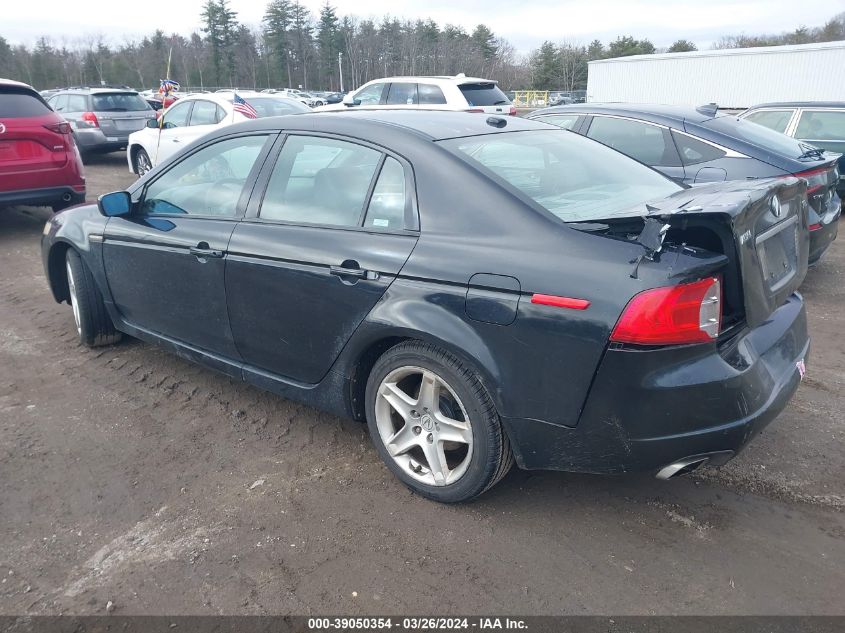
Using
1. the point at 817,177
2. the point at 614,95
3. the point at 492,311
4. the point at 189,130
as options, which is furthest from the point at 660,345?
the point at 614,95

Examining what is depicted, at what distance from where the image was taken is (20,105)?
25.6ft

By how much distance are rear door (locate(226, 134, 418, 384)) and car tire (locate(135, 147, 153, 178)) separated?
9.48 m

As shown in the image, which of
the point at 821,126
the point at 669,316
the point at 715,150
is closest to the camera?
the point at 669,316

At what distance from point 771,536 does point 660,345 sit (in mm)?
1037

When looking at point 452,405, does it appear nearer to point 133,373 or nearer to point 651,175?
point 651,175

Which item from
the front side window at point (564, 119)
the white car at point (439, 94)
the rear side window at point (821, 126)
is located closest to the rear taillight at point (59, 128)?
the white car at point (439, 94)

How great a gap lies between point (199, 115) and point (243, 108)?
41.0 inches

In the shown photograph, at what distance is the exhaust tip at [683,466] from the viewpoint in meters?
2.43

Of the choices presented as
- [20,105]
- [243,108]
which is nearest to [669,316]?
[20,105]

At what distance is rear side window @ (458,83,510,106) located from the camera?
11.2 meters

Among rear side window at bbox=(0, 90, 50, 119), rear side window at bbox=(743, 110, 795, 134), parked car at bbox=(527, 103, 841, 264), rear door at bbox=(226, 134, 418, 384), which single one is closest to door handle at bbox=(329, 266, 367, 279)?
rear door at bbox=(226, 134, 418, 384)

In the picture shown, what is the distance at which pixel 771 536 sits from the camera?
2652 mm

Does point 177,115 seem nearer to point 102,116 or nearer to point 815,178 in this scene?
point 102,116

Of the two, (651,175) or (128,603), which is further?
(651,175)
